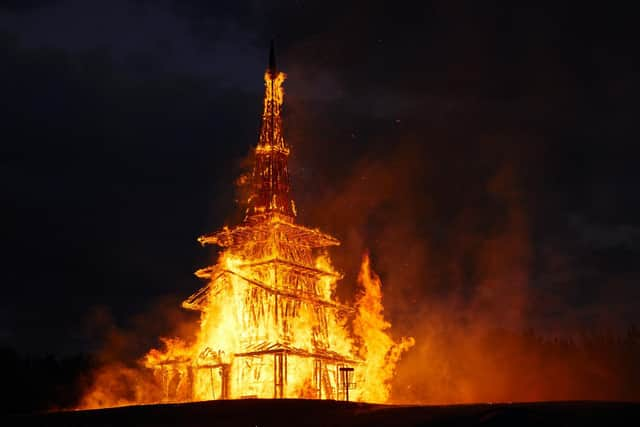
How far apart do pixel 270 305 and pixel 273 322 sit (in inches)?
68.5

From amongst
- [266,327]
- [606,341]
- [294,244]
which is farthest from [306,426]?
[606,341]

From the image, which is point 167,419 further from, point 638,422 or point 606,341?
point 606,341

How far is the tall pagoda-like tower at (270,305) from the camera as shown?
3145 inches

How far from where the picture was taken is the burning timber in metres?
80.2

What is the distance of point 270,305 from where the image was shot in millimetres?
82625

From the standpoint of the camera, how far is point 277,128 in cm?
9219

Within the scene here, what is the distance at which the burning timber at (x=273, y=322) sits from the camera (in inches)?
3157

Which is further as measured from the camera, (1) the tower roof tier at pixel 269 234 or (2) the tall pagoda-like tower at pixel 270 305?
(1) the tower roof tier at pixel 269 234

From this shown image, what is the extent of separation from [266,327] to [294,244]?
34.5 ft

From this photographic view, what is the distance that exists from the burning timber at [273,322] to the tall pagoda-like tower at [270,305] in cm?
11

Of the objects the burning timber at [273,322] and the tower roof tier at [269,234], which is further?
the tower roof tier at [269,234]

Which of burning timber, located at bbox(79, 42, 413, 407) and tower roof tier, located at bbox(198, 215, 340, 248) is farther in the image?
tower roof tier, located at bbox(198, 215, 340, 248)

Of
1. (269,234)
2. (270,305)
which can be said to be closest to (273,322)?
(270,305)

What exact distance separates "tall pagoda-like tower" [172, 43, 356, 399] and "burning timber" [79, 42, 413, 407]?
11 centimetres
